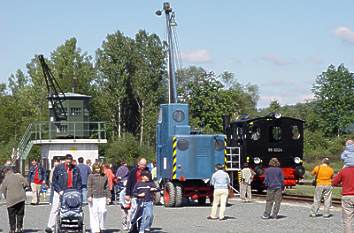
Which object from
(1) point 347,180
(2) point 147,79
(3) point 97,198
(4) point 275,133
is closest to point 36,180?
(4) point 275,133

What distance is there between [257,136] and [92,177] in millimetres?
19141

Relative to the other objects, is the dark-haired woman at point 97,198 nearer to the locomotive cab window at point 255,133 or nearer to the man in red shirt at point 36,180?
the man in red shirt at point 36,180

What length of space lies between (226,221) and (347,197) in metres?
6.88

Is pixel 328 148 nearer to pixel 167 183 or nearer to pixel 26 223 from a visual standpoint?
pixel 167 183

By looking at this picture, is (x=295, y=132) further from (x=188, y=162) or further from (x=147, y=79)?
(x=147, y=79)

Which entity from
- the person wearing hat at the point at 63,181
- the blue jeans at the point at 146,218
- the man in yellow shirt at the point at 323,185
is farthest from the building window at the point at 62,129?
the blue jeans at the point at 146,218

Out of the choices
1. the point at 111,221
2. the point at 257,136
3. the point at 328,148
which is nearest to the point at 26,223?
the point at 111,221

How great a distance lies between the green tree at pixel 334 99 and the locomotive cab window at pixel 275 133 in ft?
187

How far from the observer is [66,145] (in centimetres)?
5303

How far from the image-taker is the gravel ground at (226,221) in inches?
739

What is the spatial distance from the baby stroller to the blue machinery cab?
10340 mm

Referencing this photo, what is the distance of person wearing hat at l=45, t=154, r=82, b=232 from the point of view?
17094 mm

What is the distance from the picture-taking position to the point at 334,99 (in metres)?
99.0

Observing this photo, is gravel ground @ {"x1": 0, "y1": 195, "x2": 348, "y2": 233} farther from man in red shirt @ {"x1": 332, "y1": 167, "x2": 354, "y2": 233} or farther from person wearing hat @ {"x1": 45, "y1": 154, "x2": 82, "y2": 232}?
man in red shirt @ {"x1": 332, "y1": 167, "x2": 354, "y2": 233}
